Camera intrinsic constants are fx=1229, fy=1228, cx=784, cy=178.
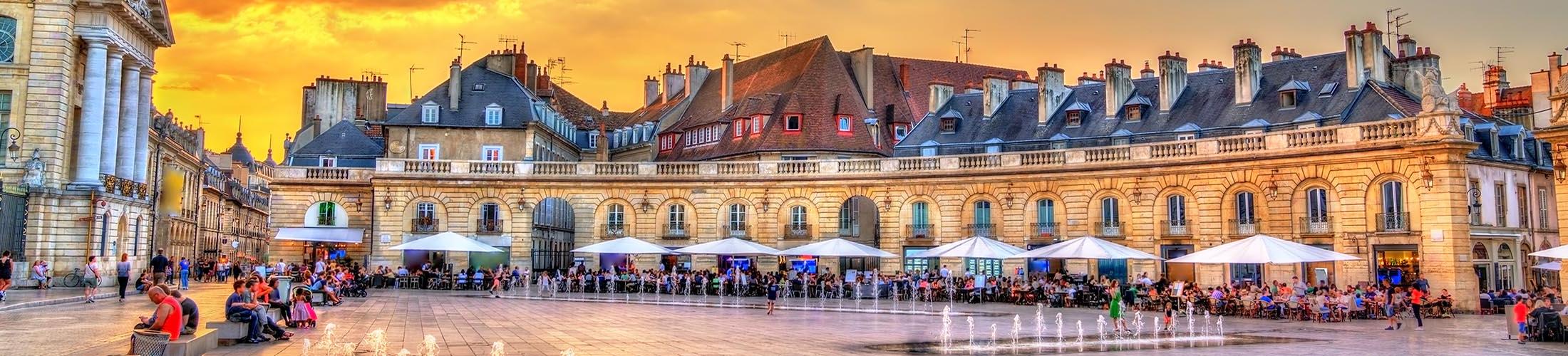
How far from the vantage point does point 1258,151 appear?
112 ft

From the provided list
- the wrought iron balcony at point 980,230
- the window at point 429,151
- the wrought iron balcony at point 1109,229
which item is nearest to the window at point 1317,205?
the wrought iron balcony at point 1109,229

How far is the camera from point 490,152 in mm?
51719

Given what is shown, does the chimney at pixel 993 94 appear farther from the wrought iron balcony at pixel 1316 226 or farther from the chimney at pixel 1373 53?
the wrought iron balcony at pixel 1316 226

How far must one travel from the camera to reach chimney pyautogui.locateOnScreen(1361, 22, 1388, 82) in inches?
1453

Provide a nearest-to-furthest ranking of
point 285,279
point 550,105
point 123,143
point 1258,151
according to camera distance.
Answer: point 285,279
point 1258,151
point 123,143
point 550,105

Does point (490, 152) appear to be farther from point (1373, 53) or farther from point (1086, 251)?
point (1373, 53)

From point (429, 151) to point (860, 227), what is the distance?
18.5 metres

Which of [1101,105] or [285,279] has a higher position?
[1101,105]

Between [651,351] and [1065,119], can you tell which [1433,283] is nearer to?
[1065,119]

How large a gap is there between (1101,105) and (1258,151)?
9.92 meters

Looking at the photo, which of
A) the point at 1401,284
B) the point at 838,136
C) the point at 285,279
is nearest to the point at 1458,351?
the point at 1401,284

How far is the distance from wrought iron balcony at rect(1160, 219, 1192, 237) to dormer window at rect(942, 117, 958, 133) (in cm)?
1172

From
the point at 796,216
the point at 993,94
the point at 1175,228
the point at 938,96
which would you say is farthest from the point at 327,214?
the point at 1175,228

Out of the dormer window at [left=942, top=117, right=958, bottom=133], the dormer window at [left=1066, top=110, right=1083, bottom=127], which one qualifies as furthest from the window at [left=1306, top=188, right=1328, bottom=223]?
the dormer window at [left=942, top=117, right=958, bottom=133]
